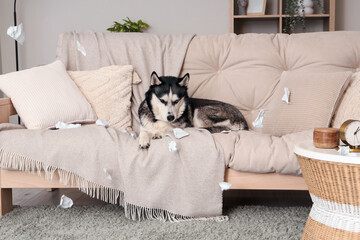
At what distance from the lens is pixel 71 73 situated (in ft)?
8.70

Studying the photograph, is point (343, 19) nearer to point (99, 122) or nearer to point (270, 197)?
point (270, 197)

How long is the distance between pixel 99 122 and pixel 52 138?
37 cm

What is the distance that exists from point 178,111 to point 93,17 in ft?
8.24

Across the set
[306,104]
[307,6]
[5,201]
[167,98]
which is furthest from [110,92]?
[307,6]

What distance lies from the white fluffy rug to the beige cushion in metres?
0.50

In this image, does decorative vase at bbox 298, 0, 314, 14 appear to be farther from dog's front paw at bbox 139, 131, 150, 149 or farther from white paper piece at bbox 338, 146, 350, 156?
white paper piece at bbox 338, 146, 350, 156

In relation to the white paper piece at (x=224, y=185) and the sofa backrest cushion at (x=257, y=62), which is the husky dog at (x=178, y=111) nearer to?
the sofa backrest cushion at (x=257, y=62)

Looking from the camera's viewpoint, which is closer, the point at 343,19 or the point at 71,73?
the point at 71,73

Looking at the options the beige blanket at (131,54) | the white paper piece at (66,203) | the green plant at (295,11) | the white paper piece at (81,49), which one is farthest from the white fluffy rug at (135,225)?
the green plant at (295,11)

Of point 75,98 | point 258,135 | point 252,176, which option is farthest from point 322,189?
point 75,98

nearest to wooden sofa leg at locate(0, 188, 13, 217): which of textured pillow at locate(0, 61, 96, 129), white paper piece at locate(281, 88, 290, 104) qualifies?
textured pillow at locate(0, 61, 96, 129)

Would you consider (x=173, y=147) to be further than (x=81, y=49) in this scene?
No

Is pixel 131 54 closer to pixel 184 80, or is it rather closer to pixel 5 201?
pixel 184 80

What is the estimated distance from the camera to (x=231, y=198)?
254 cm
